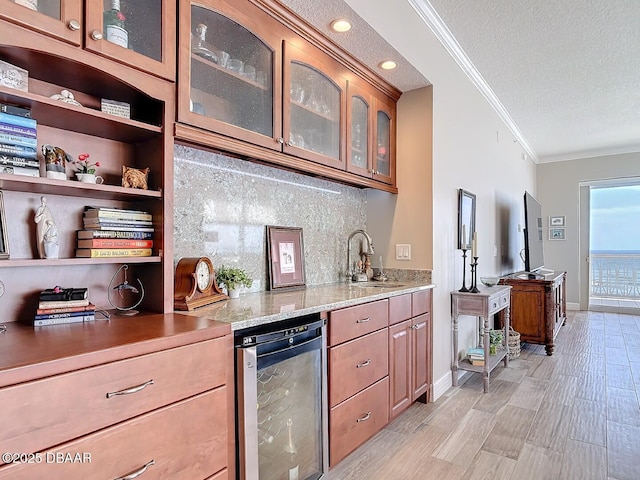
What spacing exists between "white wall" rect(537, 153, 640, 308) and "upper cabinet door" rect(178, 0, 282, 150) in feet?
22.9

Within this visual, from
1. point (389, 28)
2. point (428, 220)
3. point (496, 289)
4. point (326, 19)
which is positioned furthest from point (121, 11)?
point (496, 289)

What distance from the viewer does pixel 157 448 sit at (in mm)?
1111

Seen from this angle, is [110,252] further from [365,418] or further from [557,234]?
[557,234]

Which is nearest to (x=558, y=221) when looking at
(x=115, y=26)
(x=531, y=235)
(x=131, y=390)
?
(x=531, y=235)

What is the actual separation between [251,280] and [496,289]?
2490mm

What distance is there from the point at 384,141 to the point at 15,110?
7.73 ft

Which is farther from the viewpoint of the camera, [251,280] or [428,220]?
[428,220]

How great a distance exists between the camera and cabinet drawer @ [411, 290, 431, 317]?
2613mm

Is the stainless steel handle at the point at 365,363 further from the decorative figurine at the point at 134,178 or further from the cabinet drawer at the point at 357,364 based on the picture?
the decorative figurine at the point at 134,178

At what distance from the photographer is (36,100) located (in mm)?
1156

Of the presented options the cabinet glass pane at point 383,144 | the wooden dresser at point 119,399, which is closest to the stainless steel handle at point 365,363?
the wooden dresser at point 119,399

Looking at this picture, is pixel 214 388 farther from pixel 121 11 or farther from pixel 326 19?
pixel 326 19

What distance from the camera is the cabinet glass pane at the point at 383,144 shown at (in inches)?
114

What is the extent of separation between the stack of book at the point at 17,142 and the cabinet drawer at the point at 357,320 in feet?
4.40
